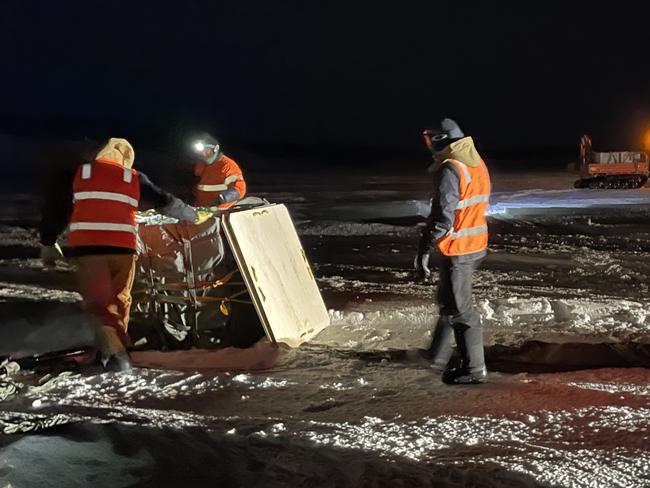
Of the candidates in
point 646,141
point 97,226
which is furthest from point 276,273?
point 646,141

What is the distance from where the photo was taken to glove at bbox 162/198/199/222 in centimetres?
495

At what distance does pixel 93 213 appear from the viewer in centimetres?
482

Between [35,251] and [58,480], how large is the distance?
8374 mm

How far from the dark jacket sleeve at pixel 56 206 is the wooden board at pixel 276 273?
111cm

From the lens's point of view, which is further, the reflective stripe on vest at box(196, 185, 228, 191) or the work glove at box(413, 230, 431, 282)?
the reflective stripe on vest at box(196, 185, 228, 191)

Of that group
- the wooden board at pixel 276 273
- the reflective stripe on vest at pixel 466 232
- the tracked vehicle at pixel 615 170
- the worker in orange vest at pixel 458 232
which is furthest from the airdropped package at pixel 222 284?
the tracked vehicle at pixel 615 170

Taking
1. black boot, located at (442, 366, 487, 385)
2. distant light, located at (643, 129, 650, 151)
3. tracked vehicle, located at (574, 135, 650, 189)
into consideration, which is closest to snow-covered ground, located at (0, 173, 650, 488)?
black boot, located at (442, 366, 487, 385)

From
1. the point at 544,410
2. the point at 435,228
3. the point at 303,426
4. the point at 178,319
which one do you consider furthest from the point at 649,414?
the point at 178,319

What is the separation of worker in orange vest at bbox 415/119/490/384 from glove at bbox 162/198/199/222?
1.62 meters

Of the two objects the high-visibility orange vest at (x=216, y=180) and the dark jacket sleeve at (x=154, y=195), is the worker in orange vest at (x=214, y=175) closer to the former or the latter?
the high-visibility orange vest at (x=216, y=180)

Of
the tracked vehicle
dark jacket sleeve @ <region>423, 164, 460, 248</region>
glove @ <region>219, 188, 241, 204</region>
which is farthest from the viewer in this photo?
the tracked vehicle

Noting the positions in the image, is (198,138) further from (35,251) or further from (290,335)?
(35,251)

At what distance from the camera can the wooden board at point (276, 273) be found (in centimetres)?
521

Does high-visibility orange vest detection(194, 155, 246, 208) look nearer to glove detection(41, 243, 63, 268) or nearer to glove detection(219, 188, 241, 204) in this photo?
glove detection(219, 188, 241, 204)
